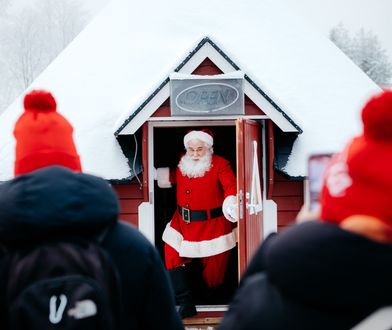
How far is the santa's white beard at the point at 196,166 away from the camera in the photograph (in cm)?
594

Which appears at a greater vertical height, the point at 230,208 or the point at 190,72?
the point at 190,72

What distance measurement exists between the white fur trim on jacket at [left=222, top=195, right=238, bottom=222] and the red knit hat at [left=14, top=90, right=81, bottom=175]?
3553mm

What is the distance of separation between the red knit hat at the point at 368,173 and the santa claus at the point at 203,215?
14.1 feet

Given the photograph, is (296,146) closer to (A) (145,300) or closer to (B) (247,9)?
(B) (247,9)

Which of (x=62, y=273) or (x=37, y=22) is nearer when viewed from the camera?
(x=62, y=273)

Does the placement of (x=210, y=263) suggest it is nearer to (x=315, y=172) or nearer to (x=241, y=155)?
(x=241, y=155)

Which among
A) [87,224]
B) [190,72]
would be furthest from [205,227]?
[87,224]

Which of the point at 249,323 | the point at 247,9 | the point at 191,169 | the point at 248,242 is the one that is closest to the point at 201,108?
the point at 191,169

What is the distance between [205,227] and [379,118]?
4.56 m

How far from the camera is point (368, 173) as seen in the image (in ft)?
4.55

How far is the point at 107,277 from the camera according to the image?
5.67ft

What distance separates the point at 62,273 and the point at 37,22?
2354cm

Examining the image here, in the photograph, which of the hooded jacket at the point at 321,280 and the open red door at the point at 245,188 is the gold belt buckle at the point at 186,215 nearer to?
the open red door at the point at 245,188

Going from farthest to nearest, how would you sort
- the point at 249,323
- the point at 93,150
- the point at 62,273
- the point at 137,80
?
the point at 137,80, the point at 93,150, the point at 62,273, the point at 249,323
